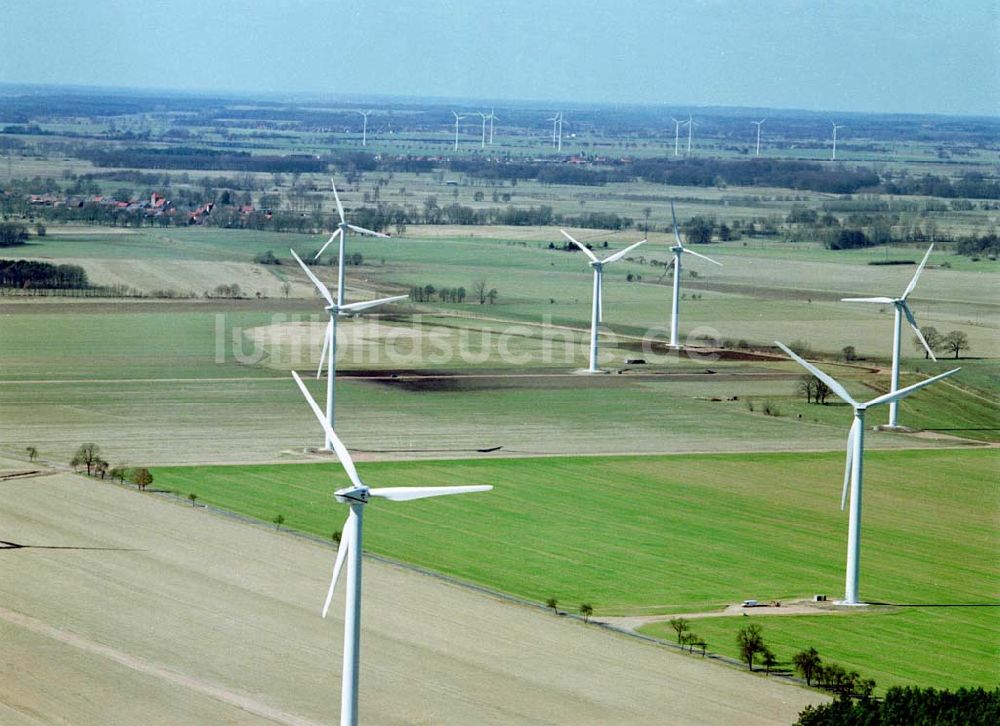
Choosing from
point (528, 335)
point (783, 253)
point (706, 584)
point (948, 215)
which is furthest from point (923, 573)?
point (948, 215)

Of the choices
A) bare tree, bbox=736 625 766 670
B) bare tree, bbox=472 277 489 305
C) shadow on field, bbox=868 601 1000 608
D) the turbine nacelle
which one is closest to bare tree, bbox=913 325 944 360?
bare tree, bbox=472 277 489 305

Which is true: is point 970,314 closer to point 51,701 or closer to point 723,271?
point 723,271

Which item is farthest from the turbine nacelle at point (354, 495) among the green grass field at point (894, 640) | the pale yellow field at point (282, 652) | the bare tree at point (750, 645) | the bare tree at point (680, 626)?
the green grass field at point (894, 640)

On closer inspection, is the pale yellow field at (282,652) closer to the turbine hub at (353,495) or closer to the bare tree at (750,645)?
the bare tree at (750,645)

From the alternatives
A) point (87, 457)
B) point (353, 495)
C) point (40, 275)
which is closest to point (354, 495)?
point (353, 495)

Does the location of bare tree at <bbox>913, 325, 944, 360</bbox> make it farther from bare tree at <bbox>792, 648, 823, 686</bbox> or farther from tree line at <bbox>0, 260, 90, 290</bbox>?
bare tree at <bbox>792, 648, 823, 686</bbox>
